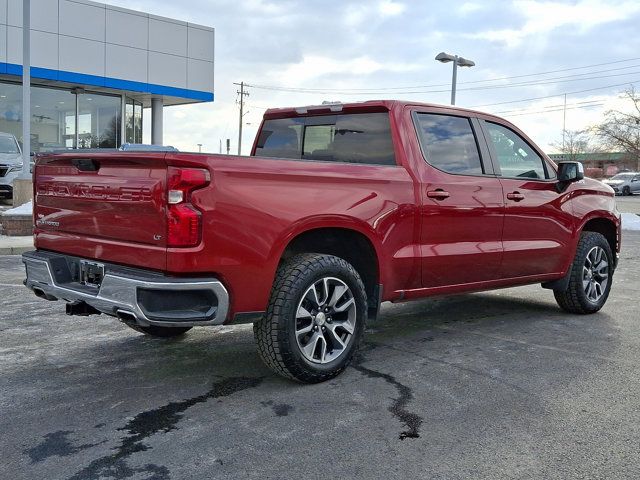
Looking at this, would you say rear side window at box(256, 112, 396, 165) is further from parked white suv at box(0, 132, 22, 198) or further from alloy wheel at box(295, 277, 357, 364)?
parked white suv at box(0, 132, 22, 198)

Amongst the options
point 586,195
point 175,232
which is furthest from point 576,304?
point 175,232

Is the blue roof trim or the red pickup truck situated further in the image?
the blue roof trim

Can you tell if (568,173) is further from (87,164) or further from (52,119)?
(52,119)

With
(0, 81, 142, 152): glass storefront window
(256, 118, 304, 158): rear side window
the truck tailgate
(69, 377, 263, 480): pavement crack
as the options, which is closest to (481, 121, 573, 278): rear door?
(256, 118, 304, 158): rear side window

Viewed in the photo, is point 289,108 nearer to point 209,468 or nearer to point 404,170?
point 404,170

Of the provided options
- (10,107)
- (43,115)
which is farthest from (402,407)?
(43,115)

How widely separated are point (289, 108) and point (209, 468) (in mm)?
3414

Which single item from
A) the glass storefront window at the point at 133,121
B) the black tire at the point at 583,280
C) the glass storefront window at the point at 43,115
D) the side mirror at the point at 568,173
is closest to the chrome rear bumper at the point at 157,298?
the side mirror at the point at 568,173

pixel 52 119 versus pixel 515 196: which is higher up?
pixel 52 119

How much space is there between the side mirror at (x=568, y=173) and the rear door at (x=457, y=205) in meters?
0.94

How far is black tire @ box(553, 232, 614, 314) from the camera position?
6.23m

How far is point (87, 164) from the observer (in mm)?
3982

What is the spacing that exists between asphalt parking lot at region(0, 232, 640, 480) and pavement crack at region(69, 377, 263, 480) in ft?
0.03

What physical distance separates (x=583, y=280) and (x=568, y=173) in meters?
1.14
